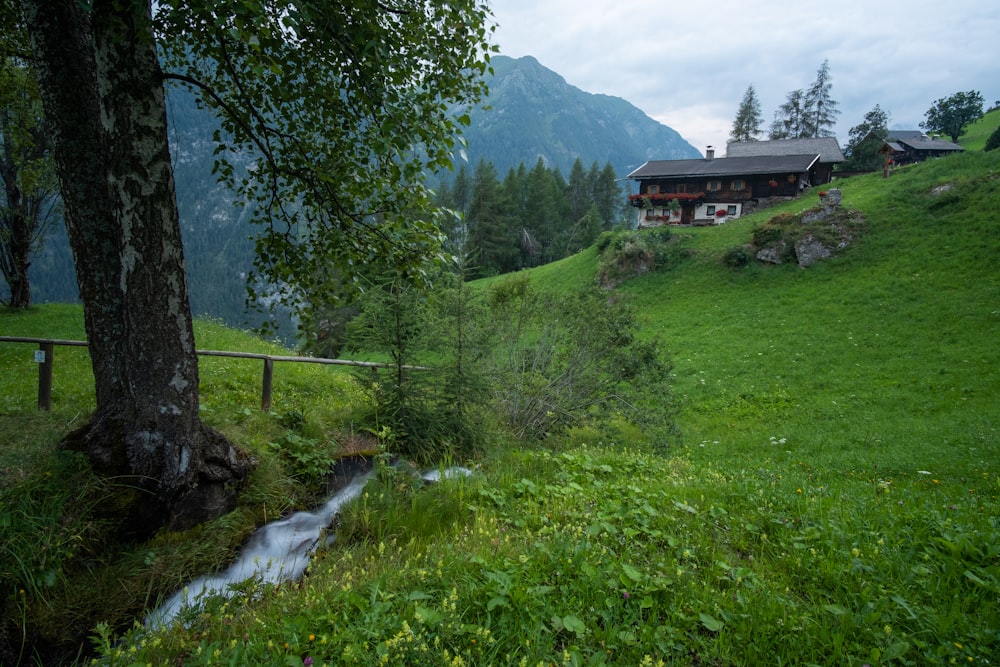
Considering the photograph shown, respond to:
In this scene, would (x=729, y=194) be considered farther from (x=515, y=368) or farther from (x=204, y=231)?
(x=204, y=231)

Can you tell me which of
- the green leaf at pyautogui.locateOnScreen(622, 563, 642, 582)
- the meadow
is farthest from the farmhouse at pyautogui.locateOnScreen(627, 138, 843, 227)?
the green leaf at pyautogui.locateOnScreen(622, 563, 642, 582)

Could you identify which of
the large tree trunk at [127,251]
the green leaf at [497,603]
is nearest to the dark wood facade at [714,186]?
the large tree trunk at [127,251]

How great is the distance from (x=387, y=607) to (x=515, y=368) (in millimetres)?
8152

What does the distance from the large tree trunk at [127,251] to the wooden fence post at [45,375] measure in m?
4.30

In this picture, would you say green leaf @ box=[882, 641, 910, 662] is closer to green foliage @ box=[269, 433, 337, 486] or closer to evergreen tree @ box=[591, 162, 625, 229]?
green foliage @ box=[269, 433, 337, 486]

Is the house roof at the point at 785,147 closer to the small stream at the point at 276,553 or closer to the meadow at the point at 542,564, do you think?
the meadow at the point at 542,564

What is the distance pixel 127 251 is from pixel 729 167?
5642 cm

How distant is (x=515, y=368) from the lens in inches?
446

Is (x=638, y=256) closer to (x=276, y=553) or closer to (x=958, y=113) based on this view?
(x=276, y=553)

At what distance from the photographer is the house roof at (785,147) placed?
188 feet

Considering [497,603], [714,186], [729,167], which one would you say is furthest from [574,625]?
[729,167]

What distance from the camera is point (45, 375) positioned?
8195mm

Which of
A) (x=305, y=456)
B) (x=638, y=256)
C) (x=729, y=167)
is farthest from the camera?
(x=729, y=167)

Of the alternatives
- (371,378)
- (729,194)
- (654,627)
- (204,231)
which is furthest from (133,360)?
(204,231)
